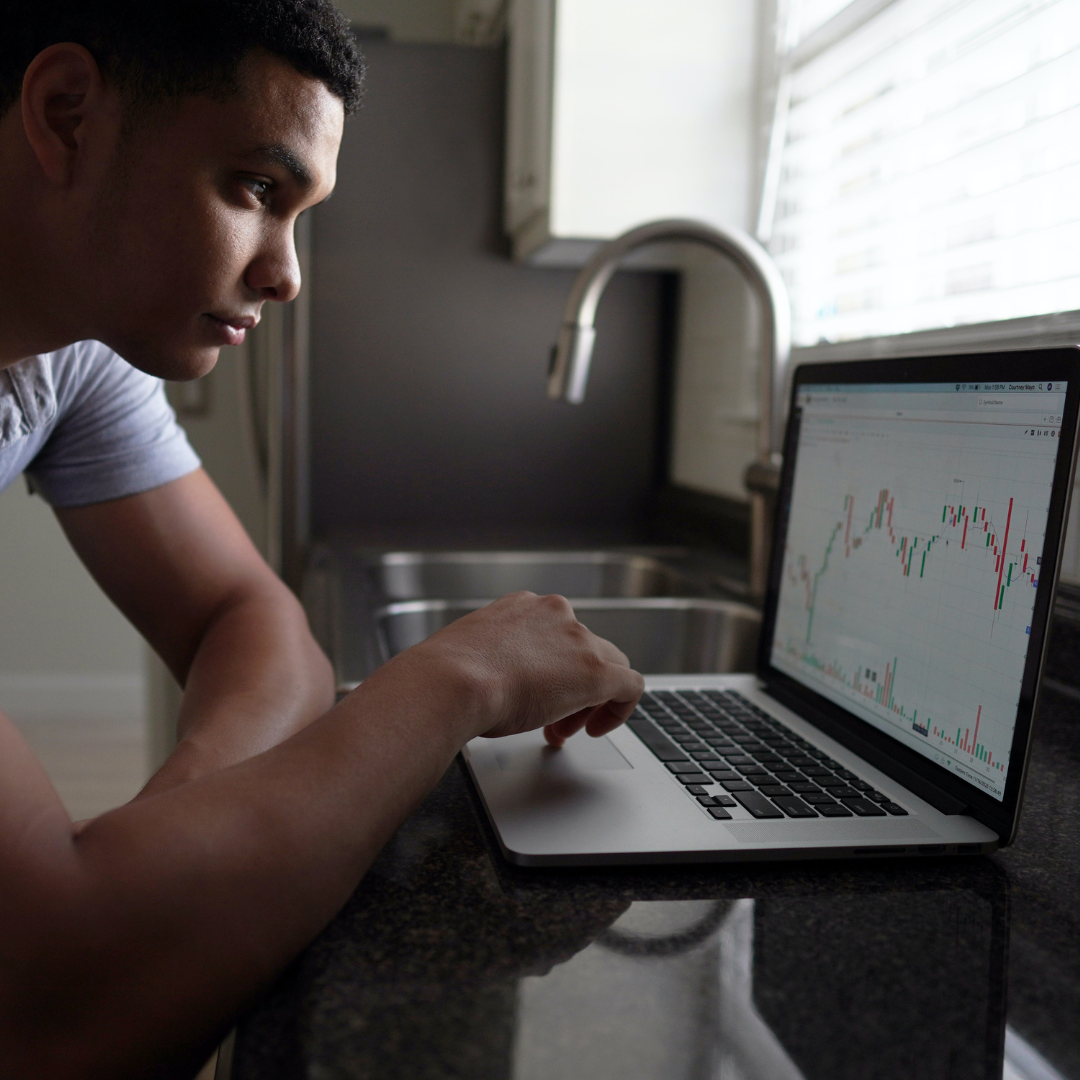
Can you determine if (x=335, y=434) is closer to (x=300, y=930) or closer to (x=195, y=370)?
(x=195, y=370)

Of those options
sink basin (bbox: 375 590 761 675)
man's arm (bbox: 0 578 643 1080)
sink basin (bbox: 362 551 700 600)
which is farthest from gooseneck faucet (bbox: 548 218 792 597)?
man's arm (bbox: 0 578 643 1080)

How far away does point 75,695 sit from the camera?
3.76 meters

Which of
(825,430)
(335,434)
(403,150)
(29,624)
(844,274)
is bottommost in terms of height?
(29,624)

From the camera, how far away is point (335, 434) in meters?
2.11

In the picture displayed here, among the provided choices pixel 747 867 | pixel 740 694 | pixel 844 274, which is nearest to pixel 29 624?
pixel 844 274

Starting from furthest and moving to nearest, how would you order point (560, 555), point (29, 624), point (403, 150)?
point (29, 624), point (403, 150), point (560, 555)

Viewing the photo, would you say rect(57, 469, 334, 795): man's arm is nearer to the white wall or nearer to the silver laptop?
the silver laptop

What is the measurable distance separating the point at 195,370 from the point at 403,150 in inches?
52.9

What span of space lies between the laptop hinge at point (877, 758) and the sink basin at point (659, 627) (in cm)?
50

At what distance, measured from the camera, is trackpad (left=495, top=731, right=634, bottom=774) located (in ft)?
2.18

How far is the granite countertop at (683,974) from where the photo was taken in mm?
379

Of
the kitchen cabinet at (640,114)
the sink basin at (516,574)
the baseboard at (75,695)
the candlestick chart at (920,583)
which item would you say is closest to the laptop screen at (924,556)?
the candlestick chart at (920,583)

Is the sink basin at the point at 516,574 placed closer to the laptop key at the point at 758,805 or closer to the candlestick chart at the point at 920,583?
the candlestick chart at the point at 920,583

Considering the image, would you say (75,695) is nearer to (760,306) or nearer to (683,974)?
(760,306)
